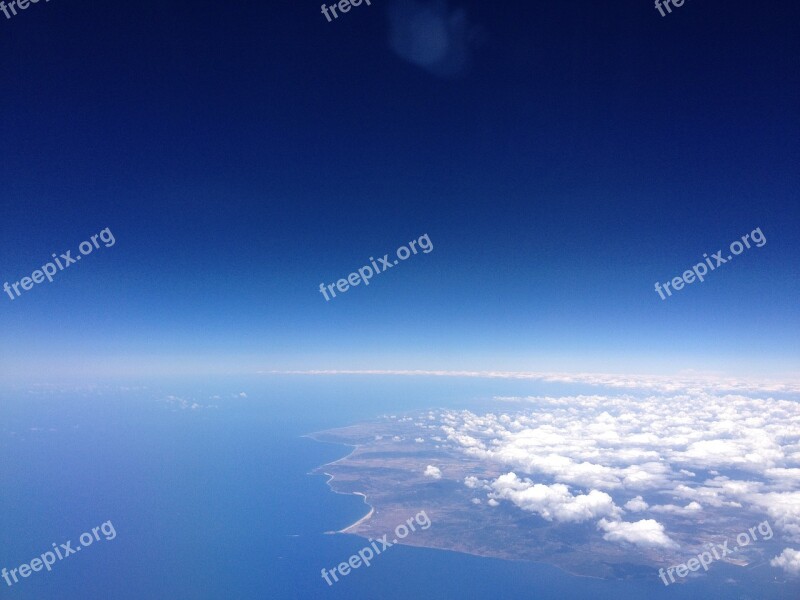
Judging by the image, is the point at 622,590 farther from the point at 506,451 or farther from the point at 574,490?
the point at 506,451

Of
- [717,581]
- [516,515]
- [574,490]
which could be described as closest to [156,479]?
[516,515]

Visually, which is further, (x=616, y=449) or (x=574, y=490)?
(x=616, y=449)

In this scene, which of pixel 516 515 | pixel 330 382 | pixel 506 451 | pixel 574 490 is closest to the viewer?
pixel 516 515

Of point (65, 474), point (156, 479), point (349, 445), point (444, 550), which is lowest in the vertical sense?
point (444, 550)

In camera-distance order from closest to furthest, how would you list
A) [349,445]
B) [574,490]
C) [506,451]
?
[574,490] → [506,451] → [349,445]

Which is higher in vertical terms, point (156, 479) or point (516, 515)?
point (156, 479)

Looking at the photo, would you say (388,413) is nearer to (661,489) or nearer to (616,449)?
(616,449)

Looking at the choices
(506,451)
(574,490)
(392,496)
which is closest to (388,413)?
(506,451)
